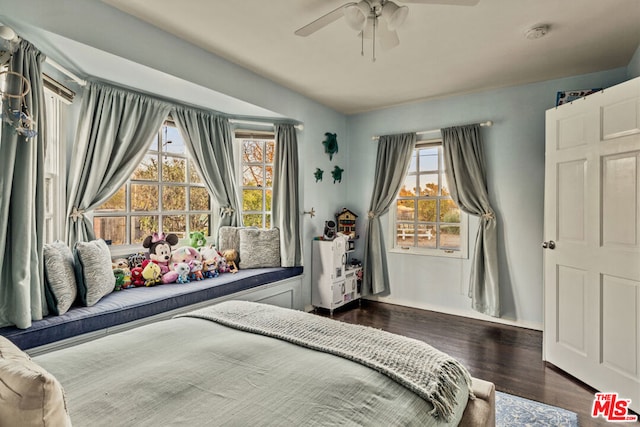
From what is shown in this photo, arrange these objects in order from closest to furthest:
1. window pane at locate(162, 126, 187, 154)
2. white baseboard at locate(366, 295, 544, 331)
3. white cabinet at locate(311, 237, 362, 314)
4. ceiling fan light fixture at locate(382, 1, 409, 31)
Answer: ceiling fan light fixture at locate(382, 1, 409, 31), window pane at locate(162, 126, 187, 154), white baseboard at locate(366, 295, 544, 331), white cabinet at locate(311, 237, 362, 314)

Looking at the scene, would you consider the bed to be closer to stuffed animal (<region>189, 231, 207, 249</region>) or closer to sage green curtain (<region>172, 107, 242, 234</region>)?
stuffed animal (<region>189, 231, 207, 249</region>)

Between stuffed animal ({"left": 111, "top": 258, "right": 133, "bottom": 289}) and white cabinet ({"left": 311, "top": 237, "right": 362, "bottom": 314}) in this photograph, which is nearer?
stuffed animal ({"left": 111, "top": 258, "right": 133, "bottom": 289})

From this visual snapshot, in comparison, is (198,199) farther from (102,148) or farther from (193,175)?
(102,148)

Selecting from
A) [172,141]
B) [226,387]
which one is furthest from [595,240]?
[172,141]

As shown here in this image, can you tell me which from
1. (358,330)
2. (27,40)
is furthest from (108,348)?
(27,40)

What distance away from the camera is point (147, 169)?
3311 mm

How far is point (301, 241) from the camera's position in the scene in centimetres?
394

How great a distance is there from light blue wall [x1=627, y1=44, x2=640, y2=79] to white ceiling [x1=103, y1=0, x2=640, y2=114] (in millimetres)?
57

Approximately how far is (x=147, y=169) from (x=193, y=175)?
49cm

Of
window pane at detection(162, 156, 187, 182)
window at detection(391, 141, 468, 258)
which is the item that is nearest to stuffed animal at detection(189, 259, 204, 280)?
window pane at detection(162, 156, 187, 182)

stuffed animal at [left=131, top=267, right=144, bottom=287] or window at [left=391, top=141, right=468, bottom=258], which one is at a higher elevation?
window at [left=391, top=141, right=468, bottom=258]

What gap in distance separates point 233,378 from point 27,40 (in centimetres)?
225

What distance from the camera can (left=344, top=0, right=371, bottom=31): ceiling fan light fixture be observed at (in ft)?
6.15

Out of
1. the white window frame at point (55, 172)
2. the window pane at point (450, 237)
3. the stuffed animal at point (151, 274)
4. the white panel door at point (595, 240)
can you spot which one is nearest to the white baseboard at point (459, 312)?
the window pane at point (450, 237)
